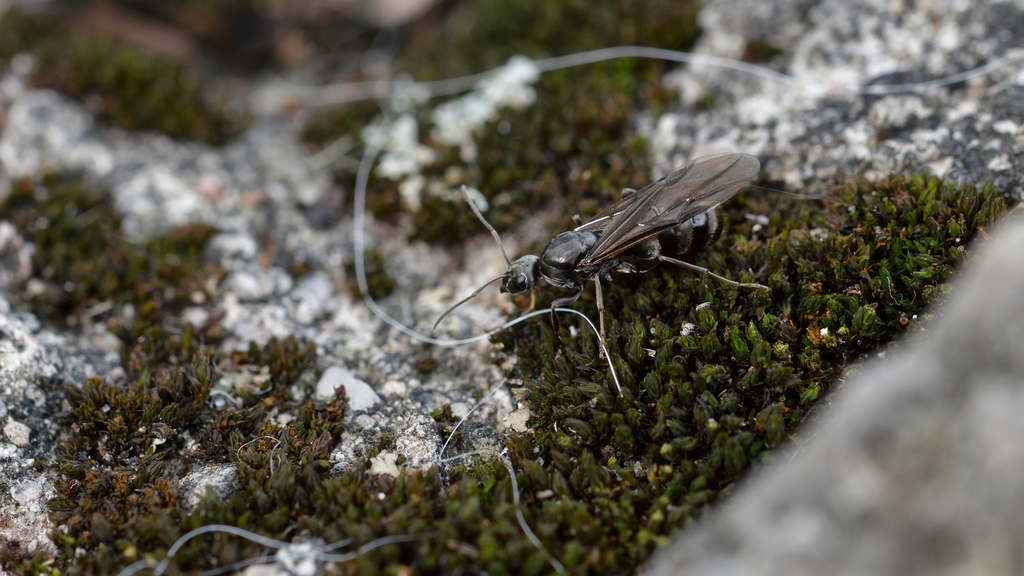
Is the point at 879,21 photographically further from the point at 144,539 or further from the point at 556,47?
the point at 144,539

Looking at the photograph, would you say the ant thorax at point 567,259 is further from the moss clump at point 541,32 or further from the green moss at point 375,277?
the moss clump at point 541,32

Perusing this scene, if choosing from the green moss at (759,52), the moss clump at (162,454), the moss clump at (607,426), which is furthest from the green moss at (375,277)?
the green moss at (759,52)

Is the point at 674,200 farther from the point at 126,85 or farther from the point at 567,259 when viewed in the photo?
the point at 126,85

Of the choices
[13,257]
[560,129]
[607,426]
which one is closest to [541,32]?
[560,129]

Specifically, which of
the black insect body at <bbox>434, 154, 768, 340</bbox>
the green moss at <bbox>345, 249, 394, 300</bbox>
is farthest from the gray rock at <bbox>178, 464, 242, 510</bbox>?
the green moss at <bbox>345, 249, 394, 300</bbox>

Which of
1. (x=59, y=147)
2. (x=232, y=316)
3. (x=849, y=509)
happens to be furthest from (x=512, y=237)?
(x=59, y=147)

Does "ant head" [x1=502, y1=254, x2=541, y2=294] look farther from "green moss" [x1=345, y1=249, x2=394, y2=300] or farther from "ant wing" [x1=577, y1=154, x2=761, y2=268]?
"green moss" [x1=345, y1=249, x2=394, y2=300]
